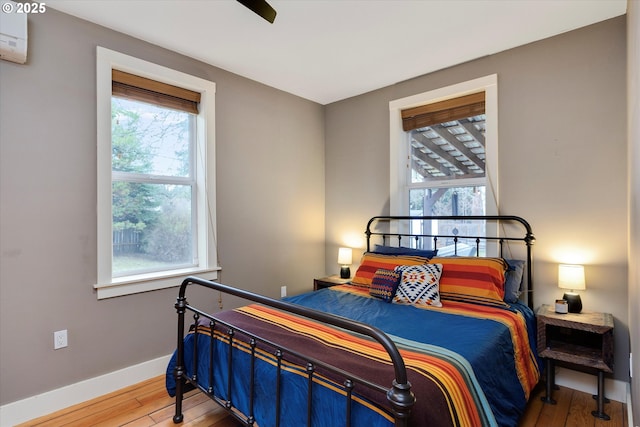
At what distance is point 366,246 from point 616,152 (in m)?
2.17

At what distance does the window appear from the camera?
280 cm

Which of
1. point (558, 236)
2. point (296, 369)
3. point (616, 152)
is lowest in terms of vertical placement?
point (296, 369)

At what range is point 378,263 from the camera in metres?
2.87

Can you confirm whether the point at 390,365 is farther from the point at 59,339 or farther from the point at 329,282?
the point at 59,339

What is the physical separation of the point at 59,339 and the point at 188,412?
0.98m

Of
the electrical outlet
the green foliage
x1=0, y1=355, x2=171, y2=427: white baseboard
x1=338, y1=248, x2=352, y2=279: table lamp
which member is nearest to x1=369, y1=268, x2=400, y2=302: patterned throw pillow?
x1=338, y1=248, x2=352, y2=279: table lamp

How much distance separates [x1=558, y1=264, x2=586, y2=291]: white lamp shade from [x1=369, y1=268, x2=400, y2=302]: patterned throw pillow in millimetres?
1110

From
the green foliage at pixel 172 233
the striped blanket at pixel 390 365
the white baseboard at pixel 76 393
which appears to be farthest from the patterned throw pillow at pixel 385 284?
the white baseboard at pixel 76 393

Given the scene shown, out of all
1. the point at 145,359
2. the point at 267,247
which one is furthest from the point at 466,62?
the point at 145,359

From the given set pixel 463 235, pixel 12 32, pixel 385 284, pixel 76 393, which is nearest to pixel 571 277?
pixel 463 235

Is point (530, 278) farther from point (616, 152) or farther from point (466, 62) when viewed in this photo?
point (466, 62)

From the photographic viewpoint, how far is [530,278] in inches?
99.0

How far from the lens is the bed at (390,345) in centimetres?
120

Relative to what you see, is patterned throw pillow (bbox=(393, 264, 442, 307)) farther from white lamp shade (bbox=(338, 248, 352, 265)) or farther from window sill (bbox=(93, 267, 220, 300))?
window sill (bbox=(93, 267, 220, 300))
